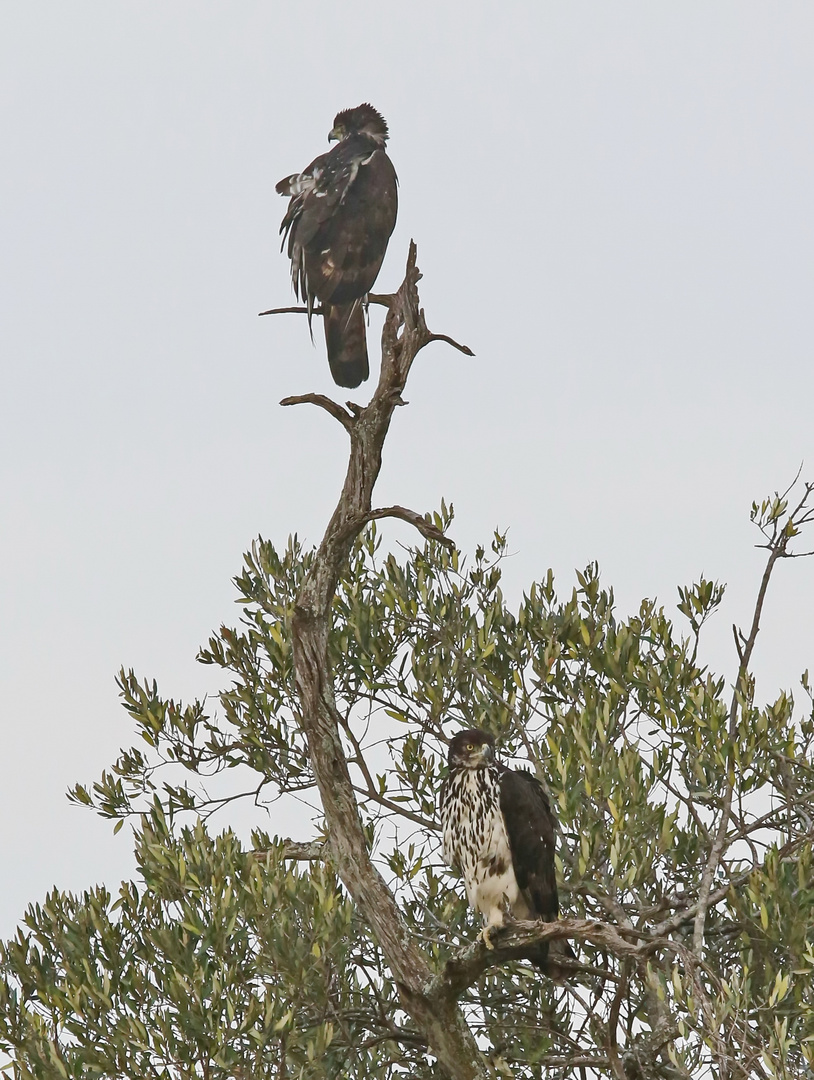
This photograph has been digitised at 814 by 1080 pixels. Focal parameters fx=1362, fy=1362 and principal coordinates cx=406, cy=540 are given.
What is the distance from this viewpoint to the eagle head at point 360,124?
33.9 ft

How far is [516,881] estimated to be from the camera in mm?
7492

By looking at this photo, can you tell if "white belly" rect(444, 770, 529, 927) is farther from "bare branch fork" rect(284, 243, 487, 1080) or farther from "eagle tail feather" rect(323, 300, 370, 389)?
"eagle tail feather" rect(323, 300, 370, 389)

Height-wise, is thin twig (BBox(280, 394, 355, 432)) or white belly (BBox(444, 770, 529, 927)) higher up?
thin twig (BBox(280, 394, 355, 432))

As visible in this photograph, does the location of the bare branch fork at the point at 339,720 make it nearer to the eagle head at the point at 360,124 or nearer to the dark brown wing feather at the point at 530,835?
the dark brown wing feather at the point at 530,835

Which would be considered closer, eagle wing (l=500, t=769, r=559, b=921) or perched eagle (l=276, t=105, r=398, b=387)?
eagle wing (l=500, t=769, r=559, b=921)

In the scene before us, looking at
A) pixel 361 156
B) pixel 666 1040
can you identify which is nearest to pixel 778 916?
pixel 666 1040

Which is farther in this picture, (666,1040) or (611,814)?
(611,814)

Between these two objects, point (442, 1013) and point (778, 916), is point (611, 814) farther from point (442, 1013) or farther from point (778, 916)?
point (442, 1013)

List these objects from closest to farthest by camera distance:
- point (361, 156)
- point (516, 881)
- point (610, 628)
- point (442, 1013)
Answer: point (442, 1013) → point (516, 881) → point (610, 628) → point (361, 156)

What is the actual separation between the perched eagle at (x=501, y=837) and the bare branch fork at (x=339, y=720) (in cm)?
69

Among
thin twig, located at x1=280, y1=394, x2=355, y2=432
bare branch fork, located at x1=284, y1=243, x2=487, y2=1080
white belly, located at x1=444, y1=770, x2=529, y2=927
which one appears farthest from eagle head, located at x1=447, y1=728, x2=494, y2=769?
thin twig, located at x1=280, y1=394, x2=355, y2=432

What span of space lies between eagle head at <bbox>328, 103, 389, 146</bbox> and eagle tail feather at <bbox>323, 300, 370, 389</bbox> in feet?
6.68

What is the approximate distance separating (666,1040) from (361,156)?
6.22 metres

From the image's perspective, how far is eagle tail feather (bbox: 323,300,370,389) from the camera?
8.62 m
